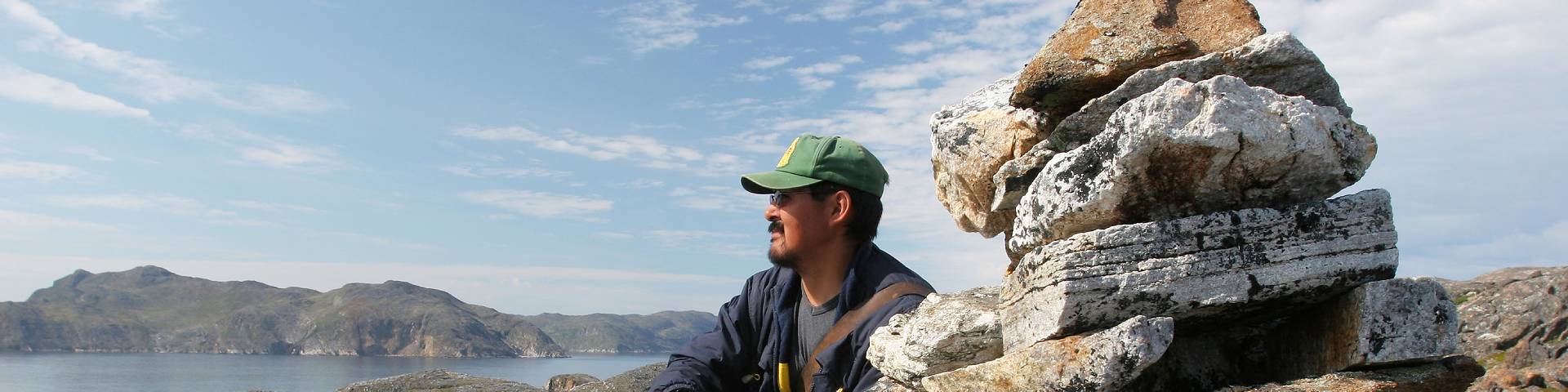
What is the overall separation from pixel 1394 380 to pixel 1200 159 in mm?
1398

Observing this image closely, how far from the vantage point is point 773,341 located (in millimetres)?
6902

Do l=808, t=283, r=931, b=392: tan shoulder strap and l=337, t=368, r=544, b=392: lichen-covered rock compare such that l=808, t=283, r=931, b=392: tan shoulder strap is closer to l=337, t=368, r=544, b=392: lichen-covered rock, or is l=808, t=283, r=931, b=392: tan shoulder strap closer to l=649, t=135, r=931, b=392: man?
l=649, t=135, r=931, b=392: man

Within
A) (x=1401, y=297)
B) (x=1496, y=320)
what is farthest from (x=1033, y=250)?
(x=1496, y=320)

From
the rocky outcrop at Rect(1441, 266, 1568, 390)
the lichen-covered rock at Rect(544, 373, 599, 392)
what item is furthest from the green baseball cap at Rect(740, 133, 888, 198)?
the rocky outcrop at Rect(1441, 266, 1568, 390)

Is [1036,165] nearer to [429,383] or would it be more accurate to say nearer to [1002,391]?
[1002,391]

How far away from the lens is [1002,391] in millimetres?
4723

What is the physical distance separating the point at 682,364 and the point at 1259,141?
4.28m

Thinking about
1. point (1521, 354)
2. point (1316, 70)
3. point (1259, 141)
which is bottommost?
point (1521, 354)

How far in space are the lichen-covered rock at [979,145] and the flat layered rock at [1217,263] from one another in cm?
134

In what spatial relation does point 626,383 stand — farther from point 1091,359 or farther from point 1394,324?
point 1394,324

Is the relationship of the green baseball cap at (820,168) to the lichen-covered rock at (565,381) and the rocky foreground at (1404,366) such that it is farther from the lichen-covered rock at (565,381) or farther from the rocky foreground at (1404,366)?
the lichen-covered rock at (565,381)

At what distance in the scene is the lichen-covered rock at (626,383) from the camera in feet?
73.7

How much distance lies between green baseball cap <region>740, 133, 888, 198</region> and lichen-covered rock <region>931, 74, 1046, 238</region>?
556mm

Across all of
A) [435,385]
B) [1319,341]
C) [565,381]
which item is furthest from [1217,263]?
[565,381]
